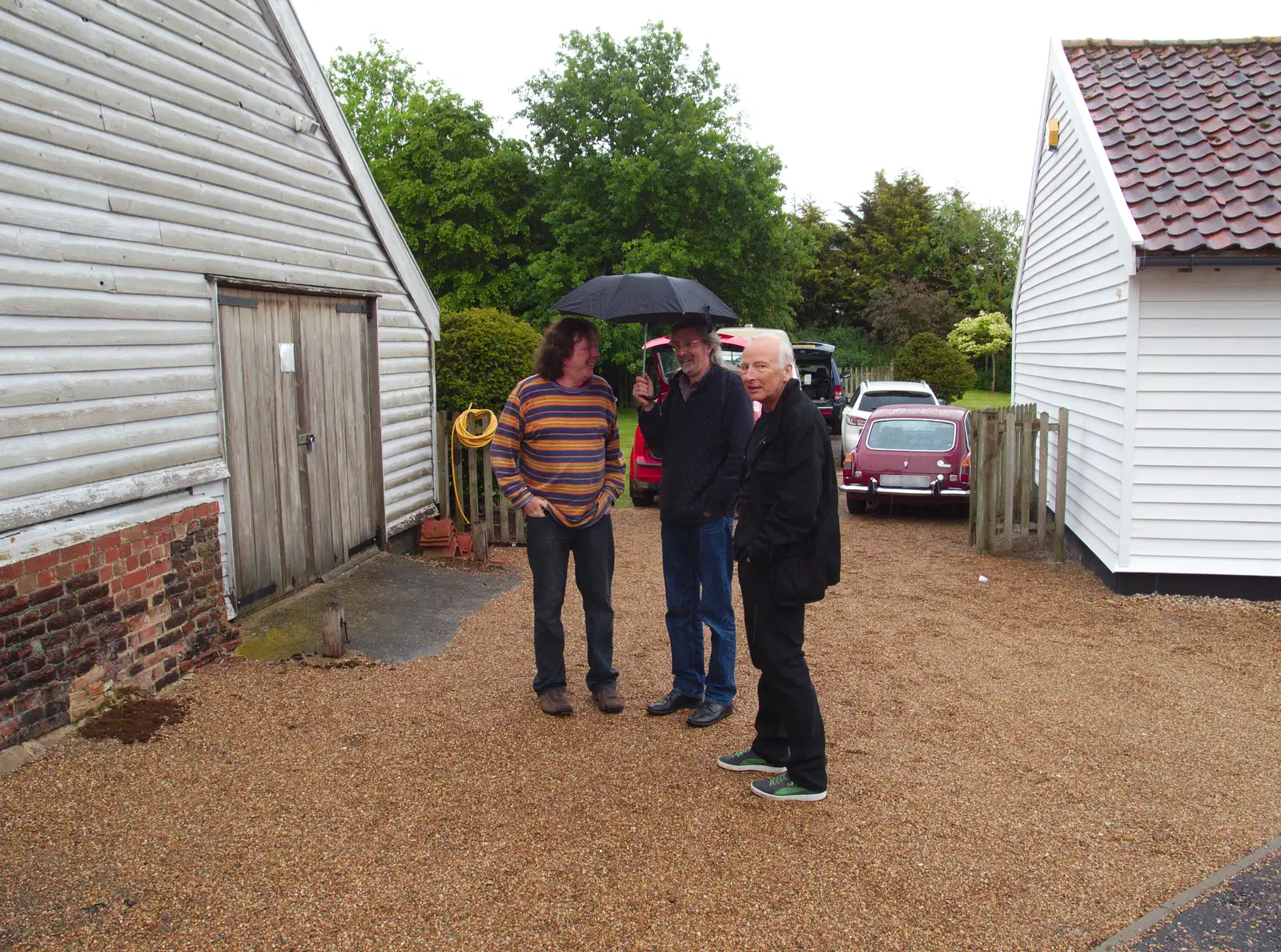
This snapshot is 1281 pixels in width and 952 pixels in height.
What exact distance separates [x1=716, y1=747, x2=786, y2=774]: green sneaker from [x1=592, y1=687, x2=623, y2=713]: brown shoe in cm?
84

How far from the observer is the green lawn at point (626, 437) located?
14352mm

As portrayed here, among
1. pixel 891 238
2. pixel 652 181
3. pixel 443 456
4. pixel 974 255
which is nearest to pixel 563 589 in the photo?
pixel 443 456

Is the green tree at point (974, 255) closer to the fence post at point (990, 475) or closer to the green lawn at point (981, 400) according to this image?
the green lawn at point (981, 400)

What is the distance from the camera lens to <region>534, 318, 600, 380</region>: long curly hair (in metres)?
5.08

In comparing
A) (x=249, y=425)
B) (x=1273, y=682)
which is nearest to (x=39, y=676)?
(x=249, y=425)

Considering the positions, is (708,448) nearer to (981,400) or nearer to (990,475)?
(990,475)

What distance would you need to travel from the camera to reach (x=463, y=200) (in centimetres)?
3319

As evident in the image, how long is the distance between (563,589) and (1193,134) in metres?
7.20

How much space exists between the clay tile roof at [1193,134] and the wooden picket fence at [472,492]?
20.6 feet

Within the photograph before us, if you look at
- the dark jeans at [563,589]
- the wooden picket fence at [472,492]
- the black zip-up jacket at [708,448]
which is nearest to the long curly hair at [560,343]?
the black zip-up jacket at [708,448]

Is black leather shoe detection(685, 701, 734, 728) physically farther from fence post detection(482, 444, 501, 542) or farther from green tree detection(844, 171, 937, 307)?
green tree detection(844, 171, 937, 307)

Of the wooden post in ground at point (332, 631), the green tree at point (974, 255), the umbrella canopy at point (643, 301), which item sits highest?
the green tree at point (974, 255)

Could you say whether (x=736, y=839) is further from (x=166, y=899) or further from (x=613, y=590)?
(x=613, y=590)

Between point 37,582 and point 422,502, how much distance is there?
208 inches
